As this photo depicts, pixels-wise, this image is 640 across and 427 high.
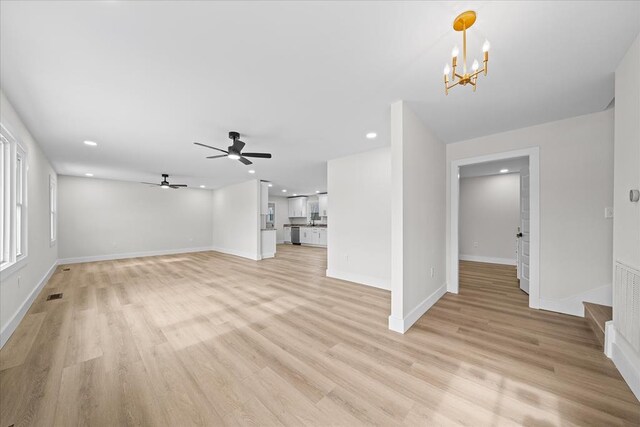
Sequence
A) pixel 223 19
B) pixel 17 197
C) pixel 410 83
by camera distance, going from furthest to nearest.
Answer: pixel 17 197 → pixel 410 83 → pixel 223 19

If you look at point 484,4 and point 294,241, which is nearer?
point 484,4

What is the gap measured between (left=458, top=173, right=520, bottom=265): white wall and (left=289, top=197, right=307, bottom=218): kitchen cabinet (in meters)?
6.66

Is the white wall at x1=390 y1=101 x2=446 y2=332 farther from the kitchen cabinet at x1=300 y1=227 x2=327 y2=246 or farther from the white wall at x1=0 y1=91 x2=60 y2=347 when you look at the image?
the kitchen cabinet at x1=300 y1=227 x2=327 y2=246

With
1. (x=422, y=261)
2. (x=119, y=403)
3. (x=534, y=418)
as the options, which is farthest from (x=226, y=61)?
(x=534, y=418)

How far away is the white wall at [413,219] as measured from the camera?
2.48m

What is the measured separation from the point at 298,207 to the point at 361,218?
23.5 feet

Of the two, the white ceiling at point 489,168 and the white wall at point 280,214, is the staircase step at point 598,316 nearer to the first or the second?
the white ceiling at point 489,168

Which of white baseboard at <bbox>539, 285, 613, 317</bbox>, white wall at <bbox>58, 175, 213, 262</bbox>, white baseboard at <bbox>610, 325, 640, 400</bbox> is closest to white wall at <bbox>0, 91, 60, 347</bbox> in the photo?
white wall at <bbox>58, 175, 213, 262</bbox>

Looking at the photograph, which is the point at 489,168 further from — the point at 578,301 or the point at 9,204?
the point at 9,204

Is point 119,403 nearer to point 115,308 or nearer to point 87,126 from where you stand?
point 115,308

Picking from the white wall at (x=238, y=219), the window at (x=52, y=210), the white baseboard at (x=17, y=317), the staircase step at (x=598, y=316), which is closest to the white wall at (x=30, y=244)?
the white baseboard at (x=17, y=317)

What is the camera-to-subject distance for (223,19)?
145 cm

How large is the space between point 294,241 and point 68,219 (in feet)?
24.8

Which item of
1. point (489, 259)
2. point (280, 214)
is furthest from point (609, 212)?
point (280, 214)
